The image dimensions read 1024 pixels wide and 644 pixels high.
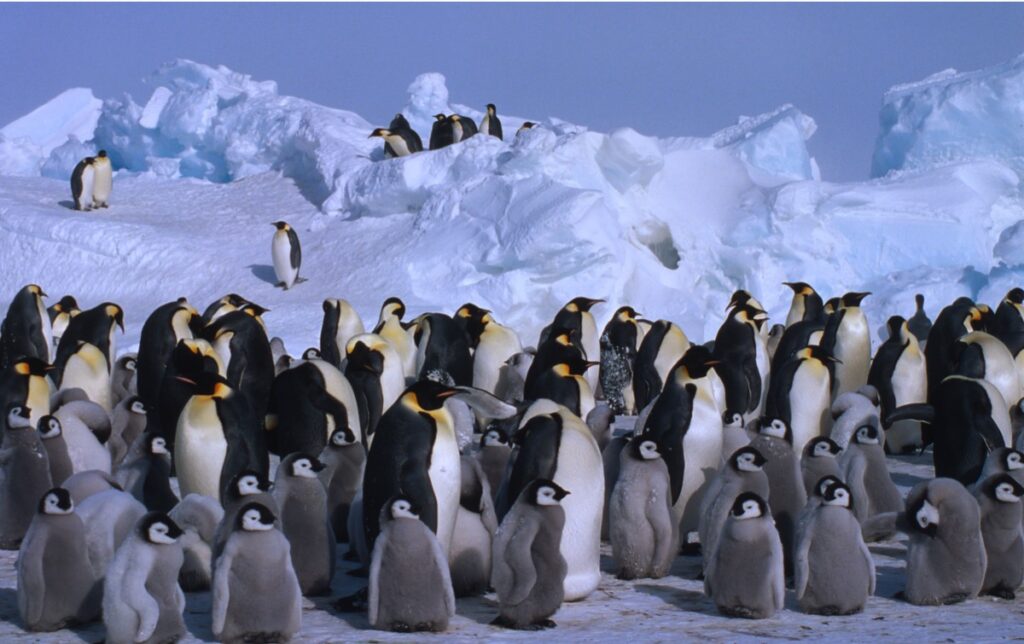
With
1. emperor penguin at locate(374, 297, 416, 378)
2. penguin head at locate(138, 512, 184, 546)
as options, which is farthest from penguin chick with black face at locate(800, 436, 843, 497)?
emperor penguin at locate(374, 297, 416, 378)

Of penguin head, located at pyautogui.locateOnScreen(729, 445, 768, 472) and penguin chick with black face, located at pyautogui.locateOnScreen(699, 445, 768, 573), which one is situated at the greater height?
penguin head, located at pyautogui.locateOnScreen(729, 445, 768, 472)

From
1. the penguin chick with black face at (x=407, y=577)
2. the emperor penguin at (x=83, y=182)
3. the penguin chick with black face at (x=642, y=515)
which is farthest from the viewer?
the emperor penguin at (x=83, y=182)

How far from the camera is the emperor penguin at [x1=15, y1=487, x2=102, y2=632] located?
3.86m

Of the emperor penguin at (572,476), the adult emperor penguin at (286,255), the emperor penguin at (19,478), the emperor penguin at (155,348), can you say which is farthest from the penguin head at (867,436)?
the adult emperor penguin at (286,255)

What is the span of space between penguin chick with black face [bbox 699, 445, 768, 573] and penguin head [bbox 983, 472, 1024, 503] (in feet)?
2.45

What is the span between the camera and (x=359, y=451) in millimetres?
5184

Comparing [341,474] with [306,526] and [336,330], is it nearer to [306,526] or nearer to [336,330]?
[306,526]

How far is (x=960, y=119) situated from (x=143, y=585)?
14947 mm

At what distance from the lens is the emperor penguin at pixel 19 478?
4957 millimetres

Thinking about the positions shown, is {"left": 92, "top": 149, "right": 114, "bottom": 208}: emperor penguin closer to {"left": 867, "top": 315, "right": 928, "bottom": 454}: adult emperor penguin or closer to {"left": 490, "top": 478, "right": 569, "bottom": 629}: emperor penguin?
{"left": 867, "top": 315, "right": 928, "bottom": 454}: adult emperor penguin

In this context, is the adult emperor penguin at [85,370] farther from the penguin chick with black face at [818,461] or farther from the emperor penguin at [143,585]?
the penguin chick with black face at [818,461]

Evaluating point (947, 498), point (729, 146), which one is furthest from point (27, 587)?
point (729, 146)

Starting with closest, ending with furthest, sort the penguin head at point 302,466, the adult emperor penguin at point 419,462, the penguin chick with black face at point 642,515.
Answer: the adult emperor penguin at point 419,462, the penguin head at point 302,466, the penguin chick with black face at point 642,515

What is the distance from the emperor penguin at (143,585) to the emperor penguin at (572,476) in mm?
1255
